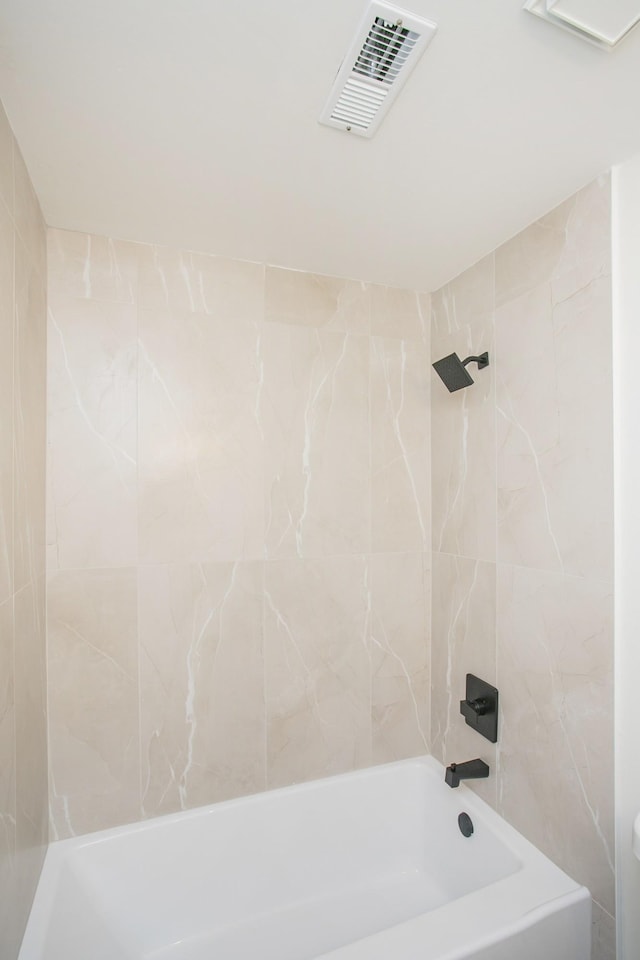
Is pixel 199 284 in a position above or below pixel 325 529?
above

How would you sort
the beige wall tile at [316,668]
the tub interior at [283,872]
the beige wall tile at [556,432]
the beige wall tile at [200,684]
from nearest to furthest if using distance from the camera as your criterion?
1. the beige wall tile at [556,432]
2. the tub interior at [283,872]
3. the beige wall tile at [200,684]
4. the beige wall tile at [316,668]

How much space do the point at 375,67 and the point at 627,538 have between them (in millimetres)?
1226

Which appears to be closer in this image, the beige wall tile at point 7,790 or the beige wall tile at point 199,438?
the beige wall tile at point 7,790

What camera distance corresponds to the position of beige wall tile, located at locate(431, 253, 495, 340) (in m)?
1.79

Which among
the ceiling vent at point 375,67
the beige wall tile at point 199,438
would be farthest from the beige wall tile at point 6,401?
the ceiling vent at point 375,67

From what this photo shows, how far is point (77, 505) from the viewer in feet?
5.38

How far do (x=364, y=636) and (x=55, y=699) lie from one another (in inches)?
44.0

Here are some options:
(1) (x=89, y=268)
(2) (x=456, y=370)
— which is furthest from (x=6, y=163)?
(2) (x=456, y=370)

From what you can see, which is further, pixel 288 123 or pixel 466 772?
pixel 466 772

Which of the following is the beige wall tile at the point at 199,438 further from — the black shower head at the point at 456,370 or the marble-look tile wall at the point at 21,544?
the black shower head at the point at 456,370

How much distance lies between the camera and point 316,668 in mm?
1927

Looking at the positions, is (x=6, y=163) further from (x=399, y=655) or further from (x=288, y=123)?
(x=399, y=655)

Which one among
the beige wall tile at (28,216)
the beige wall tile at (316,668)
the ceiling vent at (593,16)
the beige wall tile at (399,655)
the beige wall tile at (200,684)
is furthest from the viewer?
the beige wall tile at (399,655)

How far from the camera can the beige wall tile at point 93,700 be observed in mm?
1617
